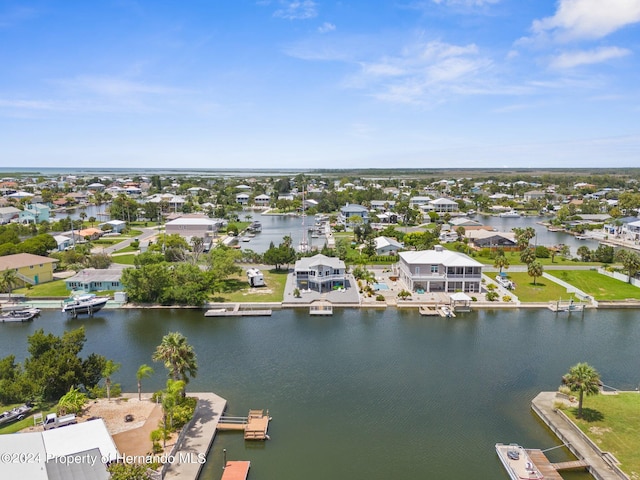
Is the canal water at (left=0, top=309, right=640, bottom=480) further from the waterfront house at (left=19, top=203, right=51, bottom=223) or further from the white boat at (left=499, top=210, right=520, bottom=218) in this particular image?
the white boat at (left=499, top=210, right=520, bottom=218)

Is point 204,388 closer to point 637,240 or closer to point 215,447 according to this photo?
point 215,447

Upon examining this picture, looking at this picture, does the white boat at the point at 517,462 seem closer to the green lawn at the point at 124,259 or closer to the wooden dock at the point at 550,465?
the wooden dock at the point at 550,465

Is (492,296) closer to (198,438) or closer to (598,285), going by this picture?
(598,285)

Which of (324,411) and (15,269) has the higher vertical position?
(15,269)

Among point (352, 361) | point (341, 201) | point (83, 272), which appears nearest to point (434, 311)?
point (352, 361)

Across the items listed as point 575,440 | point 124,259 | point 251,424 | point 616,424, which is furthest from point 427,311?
point 124,259

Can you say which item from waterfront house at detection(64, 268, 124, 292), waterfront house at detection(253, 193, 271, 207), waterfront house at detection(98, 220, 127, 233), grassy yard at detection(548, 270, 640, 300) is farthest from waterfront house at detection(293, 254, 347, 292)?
waterfront house at detection(253, 193, 271, 207)

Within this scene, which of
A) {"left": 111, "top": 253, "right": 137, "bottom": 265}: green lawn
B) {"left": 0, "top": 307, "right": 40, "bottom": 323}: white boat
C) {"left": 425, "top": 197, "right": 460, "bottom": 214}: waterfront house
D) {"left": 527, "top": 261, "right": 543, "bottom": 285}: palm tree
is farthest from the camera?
{"left": 425, "top": 197, "right": 460, "bottom": 214}: waterfront house

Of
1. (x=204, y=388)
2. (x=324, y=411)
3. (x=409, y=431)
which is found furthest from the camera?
(x=204, y=388)
